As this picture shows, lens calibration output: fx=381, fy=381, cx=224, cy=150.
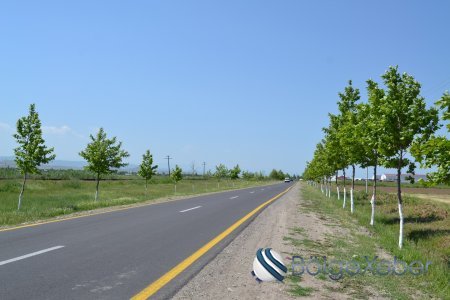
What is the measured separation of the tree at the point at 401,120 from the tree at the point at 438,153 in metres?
3.96

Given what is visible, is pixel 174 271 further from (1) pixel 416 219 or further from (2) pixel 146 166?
(2) pixel 146 166

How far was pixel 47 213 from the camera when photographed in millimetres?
15211

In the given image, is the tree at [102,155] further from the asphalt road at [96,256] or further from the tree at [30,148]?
the asphalt road at [96,256]

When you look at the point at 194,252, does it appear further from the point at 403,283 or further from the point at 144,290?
the point at 403,283

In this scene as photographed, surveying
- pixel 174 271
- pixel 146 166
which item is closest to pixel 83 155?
pixel 146 166

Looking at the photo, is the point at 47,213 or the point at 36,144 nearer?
the point at 47,213

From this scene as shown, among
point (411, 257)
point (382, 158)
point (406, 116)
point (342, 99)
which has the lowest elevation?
point (411, 257)

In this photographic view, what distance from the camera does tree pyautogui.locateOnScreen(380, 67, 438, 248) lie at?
37.4 feet

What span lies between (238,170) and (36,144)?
251 ft

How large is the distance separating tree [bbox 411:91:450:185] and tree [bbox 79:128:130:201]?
992 inches

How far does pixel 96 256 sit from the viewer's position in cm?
739

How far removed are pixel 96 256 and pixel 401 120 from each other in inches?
376

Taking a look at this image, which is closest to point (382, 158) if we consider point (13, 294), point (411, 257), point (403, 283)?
point (411, 257)

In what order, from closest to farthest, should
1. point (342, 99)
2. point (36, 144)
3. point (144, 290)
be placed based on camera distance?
point (144, 290), point (36, 144), point (342, 99)
